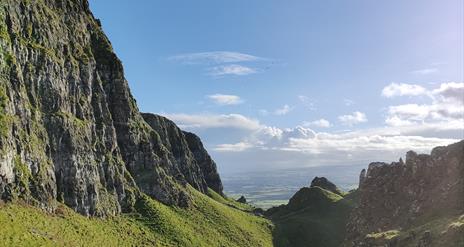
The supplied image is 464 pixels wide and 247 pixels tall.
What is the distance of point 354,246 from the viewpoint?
13188 centimetres

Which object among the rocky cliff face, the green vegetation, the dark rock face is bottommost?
the green vegetation

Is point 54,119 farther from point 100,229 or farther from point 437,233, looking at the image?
point 437,233

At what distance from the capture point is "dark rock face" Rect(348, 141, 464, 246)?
126 metres

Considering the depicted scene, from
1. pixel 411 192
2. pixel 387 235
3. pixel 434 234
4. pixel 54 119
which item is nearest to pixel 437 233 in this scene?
pixel 434 234

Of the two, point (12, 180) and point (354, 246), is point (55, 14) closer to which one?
point (12, 180)

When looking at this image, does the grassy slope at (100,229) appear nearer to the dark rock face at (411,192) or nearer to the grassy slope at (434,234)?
the dark rock face at (411,192)

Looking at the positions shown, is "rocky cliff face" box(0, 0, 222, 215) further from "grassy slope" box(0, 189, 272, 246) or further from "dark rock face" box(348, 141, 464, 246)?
"dark rock face" box(348, 141, 464, 246)

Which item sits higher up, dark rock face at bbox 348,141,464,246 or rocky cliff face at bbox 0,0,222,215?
rocky cliff face at bbox 0,0,222,215

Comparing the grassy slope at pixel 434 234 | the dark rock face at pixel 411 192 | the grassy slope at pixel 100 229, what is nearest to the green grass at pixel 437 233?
the grassy slope at pixel 434 234

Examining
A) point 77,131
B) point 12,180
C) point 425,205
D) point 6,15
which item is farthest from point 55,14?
point 425,205

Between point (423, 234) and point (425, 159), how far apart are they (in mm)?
48168

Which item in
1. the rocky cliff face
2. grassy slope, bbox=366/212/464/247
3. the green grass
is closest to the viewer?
the green grass

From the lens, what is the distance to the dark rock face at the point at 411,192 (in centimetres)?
12638

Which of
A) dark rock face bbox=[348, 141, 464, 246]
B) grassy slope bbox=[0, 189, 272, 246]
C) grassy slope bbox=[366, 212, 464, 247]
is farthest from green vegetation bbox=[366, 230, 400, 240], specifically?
grassy slope bbox=[0, 189, 272, 246]
